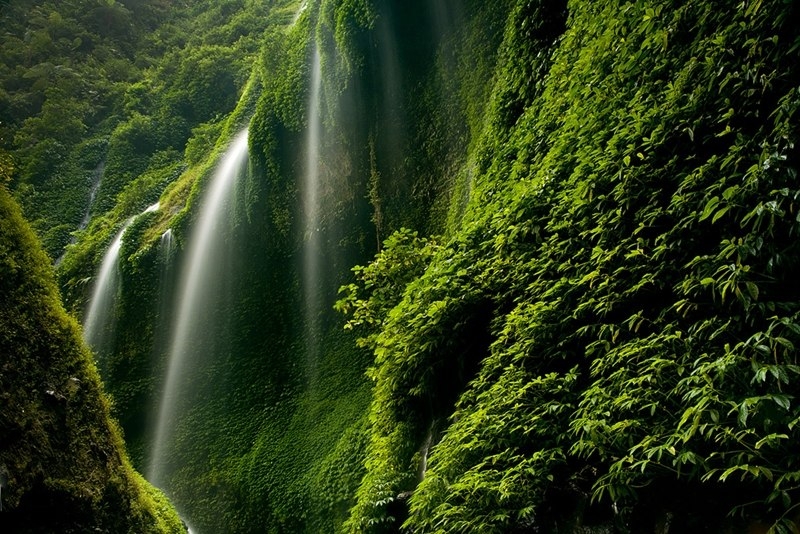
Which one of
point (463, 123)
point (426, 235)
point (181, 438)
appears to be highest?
point (463, 123)

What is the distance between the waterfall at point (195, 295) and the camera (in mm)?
13234

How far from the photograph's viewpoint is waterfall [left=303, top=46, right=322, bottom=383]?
1153cm

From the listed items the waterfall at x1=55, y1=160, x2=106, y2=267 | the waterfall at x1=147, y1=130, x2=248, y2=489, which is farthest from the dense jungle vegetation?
the waterfall at x1=55, y1=160, x2=106, y2=267

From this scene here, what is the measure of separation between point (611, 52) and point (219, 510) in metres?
10.6

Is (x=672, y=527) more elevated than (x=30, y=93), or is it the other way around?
(x=30, y=93)

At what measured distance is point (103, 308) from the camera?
15.3 m

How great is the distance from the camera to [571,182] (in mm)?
3801

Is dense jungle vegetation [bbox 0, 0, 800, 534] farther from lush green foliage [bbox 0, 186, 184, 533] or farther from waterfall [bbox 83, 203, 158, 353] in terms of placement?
waterfall [bbox 83, 203, 158, 353]

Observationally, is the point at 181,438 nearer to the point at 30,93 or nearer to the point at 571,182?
the point at 571,182

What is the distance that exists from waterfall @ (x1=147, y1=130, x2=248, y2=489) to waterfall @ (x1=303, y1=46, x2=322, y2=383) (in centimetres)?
286

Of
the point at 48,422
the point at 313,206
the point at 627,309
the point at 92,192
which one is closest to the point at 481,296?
the point at 627,309

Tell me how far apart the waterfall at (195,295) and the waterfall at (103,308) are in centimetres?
239

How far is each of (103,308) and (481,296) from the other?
567 inches

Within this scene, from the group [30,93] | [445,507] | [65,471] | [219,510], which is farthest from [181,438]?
[30,93]
